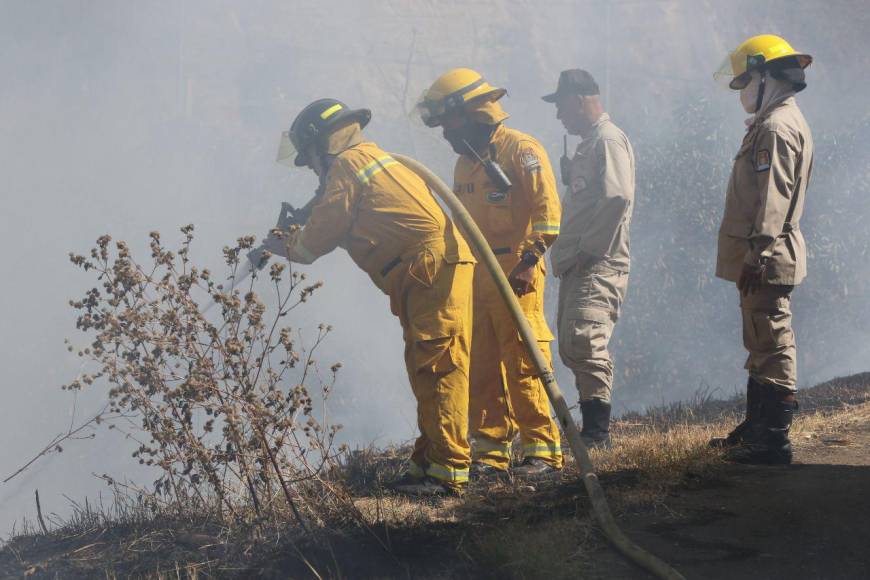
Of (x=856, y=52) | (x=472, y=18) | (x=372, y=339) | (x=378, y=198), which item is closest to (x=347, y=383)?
(x=372, y=339)

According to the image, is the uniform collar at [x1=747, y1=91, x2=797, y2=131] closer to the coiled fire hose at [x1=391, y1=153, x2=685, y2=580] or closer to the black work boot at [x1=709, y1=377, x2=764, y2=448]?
the black work boot at [x1=709, y1=377, x2=764, y2=448]

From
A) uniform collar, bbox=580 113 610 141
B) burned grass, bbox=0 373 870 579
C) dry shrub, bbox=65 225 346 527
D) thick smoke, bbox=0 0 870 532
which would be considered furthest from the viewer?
thick smoke, bbox=0 0 870 532

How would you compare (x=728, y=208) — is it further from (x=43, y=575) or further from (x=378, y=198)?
(x=43, y=575)

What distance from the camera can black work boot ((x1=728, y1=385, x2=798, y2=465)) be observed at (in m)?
4.25

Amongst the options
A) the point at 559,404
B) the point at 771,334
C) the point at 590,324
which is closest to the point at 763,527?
the point at 559,404

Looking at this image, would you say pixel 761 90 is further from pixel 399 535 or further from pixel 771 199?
pixel 399 535

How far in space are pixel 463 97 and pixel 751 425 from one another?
209 cm

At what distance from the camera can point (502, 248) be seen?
4848 millimetres

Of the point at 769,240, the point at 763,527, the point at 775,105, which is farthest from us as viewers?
the point at 775,105

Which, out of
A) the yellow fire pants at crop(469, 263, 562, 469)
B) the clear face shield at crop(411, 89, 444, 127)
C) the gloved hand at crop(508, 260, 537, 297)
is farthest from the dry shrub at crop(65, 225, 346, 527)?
the clear face shield at crop(411, 89, 444, 127)

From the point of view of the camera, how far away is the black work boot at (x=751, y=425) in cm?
432

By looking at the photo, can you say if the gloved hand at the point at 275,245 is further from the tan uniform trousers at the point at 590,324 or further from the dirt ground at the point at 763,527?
the dirt ground at the point at 763,527

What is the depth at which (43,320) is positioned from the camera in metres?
22.2

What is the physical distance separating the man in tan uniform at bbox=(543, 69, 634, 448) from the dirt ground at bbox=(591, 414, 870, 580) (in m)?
1.12
